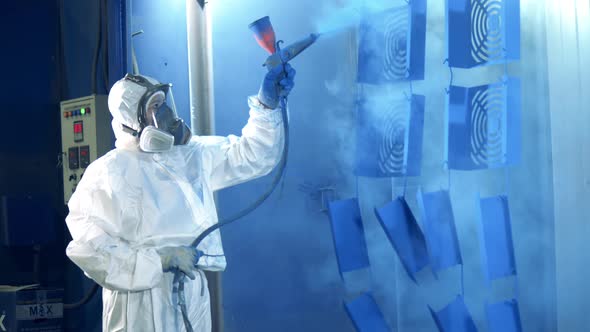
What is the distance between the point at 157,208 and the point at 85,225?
0.74 feet

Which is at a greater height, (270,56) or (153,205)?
(270,56)

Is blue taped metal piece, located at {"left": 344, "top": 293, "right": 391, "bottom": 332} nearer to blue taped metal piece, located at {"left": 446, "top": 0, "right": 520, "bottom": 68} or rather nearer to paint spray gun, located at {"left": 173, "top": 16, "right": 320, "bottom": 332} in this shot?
paint spray gun, located at {"left": 173, "top": 16, "right": 320, "bottom": 332}

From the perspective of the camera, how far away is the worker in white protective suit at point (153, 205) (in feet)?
7.12

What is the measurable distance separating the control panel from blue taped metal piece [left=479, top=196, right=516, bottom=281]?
6.56 ft

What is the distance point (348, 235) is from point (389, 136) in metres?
0.36

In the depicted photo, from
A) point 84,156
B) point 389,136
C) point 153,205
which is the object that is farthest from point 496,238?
point 84,156

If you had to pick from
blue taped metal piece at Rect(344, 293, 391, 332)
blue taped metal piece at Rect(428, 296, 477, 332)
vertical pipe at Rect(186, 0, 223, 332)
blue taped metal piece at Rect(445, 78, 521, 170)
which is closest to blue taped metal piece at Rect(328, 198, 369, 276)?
blue taped metal piece at Rect(344, 293, 391, 332)

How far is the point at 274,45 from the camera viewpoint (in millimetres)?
2227

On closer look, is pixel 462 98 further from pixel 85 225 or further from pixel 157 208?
pixel 85 225

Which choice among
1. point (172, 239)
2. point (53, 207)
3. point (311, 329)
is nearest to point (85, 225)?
point (172, 239)

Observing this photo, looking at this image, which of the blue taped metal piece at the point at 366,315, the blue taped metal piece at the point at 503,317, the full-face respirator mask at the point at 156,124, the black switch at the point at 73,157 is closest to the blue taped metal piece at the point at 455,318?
the blue taped metal piece at the point at 503,317

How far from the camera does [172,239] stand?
2.29 metres

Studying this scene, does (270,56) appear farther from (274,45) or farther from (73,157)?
(73,157)

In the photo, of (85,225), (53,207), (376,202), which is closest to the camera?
(85,225)
